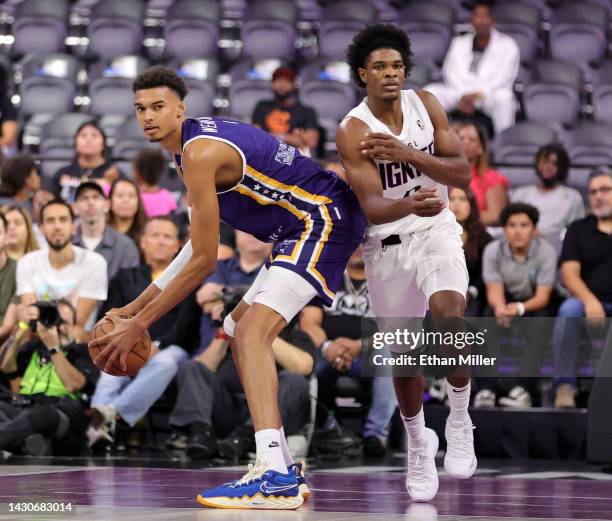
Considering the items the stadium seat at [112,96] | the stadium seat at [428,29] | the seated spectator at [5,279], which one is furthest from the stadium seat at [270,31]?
the seated spectator at [5,279]

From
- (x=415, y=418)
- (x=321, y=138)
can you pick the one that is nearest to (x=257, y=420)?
(x=415, y=418)

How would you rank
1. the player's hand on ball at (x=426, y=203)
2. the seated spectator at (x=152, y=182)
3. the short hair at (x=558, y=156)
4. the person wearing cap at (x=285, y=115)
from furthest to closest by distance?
the person wearing cap at (x=285, y=115) < the seated spectator at (x=152, y=182) < the short hair at (x=558, y=156) < the player's hand on ball at (x=426, y=203)

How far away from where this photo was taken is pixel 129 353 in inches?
203

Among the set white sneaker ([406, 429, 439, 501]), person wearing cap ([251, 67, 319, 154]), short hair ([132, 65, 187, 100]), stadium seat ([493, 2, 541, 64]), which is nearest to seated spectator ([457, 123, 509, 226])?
person wearing cap ([251, 67, 319, 154])

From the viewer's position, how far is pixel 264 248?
845cm

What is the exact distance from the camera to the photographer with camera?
303 inches

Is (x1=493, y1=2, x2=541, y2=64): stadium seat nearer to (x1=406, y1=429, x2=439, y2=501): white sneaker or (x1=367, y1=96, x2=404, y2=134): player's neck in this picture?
(x1=367, y1=96, x2=404, y2=134): player's neck

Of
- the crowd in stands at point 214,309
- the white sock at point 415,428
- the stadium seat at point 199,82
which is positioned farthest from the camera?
the stadium seat at point 199,82

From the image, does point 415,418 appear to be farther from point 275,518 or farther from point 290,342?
point 290,342

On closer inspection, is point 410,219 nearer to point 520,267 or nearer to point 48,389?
point 520,267

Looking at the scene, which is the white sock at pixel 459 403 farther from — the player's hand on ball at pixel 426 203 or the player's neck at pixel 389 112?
the player's neck at pixel 389 112

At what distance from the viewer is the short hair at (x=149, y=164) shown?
10.4m

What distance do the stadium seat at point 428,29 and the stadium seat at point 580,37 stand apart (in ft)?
3.77

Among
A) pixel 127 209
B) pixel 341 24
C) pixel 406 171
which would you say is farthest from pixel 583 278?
pixel 341 24
